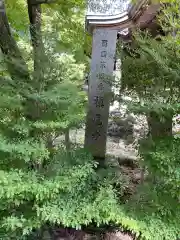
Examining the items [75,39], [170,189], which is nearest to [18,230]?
[170,189]

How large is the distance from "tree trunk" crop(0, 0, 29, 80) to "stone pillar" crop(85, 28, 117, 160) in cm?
117

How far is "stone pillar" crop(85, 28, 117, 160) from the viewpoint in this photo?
4.53 metres

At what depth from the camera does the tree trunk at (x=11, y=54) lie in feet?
13.0

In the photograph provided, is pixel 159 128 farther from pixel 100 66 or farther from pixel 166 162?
pixel 100 66

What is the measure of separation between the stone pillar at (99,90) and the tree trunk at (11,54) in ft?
3.82

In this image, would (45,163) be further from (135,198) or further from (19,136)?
(135,198)

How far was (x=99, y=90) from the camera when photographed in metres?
4.61

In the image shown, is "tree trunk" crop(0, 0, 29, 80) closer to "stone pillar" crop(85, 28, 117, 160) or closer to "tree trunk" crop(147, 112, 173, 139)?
"stone pillar" crop(85, 28, 117, 160)

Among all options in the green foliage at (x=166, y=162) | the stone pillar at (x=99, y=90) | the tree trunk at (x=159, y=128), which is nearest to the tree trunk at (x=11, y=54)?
the stone pillar at (x=99, y=90)

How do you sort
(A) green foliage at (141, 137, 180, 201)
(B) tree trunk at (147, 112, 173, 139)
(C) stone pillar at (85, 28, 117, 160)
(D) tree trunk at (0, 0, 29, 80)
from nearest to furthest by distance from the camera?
(A) green foliage at (141, 137, 180, 201) → (B) tree trunk at (147, 112, 173, 139) → (D) tree trunk at (0, 0, 29, 80) → (C) stone pillar at (85, 28, 117, 160)

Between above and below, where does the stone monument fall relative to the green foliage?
above

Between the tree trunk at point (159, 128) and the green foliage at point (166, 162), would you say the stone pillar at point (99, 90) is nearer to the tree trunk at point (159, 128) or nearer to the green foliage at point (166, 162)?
the tree trunk at point (159, 128)

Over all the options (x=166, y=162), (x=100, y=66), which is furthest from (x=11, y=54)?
(x=166, y=162)

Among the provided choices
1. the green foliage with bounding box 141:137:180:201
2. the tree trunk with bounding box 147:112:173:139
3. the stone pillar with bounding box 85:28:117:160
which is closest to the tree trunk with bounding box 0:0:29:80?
the stone pillar with bounding box 85:28:117:160
